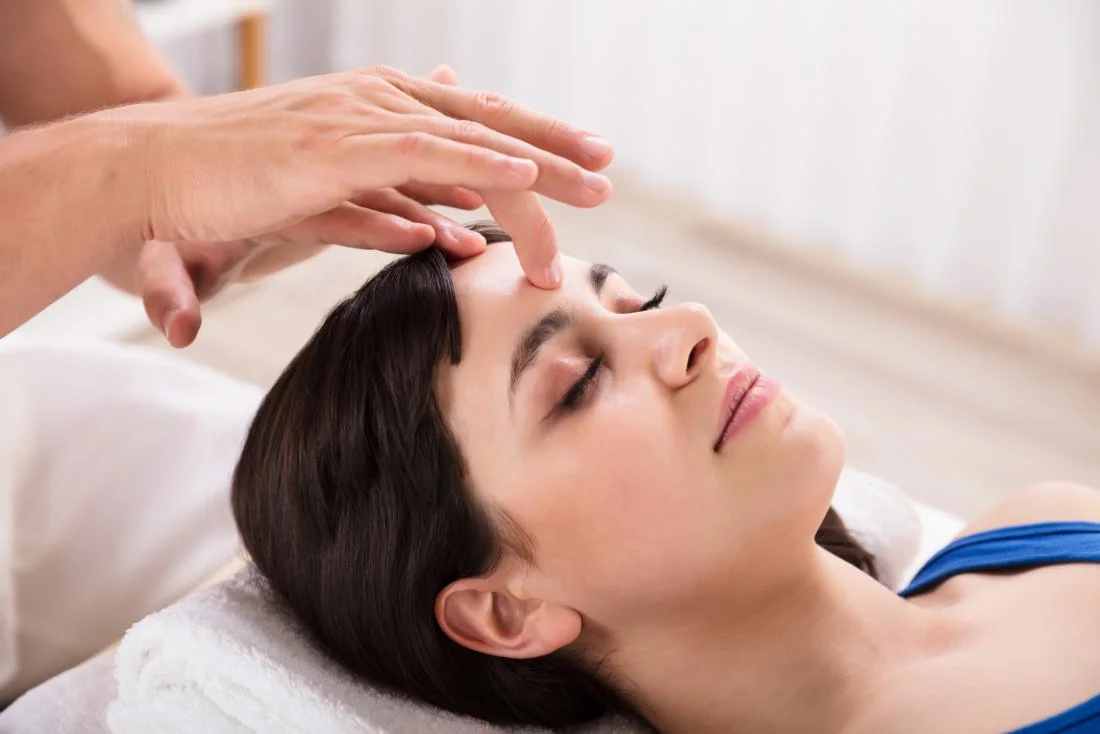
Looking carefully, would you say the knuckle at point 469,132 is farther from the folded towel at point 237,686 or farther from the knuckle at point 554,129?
the folded towel at point 237,686

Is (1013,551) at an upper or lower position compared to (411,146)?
lower

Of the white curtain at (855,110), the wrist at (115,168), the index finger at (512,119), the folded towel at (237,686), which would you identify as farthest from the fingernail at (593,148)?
the white curtain at (855,110)

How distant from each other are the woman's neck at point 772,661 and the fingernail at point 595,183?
41 cm

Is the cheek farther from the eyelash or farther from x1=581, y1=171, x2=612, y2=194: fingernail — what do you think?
x1=581, y1=171, x2=612, y2=194: fingernail

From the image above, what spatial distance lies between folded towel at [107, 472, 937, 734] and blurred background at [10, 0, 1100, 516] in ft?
4.46

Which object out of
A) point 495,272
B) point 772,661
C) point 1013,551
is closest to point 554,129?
point 495,272

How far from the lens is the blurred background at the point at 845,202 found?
104 inches

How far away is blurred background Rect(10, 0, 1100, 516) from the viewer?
264 cm

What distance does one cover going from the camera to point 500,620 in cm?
123

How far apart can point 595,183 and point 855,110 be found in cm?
193

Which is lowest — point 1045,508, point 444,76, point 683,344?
point 1045,508

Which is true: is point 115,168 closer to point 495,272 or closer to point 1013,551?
point 495,272

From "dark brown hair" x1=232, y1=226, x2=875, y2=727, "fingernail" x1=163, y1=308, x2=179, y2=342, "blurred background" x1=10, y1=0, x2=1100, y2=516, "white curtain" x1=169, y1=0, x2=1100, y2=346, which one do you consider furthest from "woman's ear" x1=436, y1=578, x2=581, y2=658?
"white curtain" x1=169, y1=0, x2=1100, y2=346

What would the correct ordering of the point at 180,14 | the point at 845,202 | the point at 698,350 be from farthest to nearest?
the point at 845,202 → the point at 180,14 → the point at 698,350
